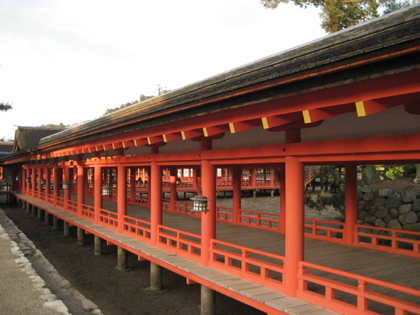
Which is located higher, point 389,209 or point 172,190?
point 172,190

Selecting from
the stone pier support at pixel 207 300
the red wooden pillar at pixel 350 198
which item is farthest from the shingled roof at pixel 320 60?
the red wooden pillar at pixel 350 198

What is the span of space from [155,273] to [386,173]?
47.9 ft

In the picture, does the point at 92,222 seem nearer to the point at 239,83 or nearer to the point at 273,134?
the point at 273,134

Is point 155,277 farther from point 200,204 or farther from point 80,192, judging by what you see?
point 80,192

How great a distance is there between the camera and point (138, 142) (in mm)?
9359

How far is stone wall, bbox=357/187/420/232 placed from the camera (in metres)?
12.8

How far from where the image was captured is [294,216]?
18.9 feet

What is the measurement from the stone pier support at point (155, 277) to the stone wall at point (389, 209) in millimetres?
8733

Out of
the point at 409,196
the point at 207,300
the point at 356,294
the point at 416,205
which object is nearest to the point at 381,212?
the point at 409,196

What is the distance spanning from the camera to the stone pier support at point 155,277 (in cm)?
931

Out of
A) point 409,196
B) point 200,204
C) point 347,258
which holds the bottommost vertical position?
point 347,258

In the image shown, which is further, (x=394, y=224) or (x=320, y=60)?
(x=394, y=224)

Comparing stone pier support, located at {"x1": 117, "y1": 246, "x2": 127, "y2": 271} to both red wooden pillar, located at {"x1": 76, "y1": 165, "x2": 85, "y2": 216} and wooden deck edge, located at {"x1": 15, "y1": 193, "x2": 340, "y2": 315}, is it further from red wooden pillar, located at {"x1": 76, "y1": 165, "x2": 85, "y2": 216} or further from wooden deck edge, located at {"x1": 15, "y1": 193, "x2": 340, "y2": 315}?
red wooden pillar, located at {"x1": 76, "y1": 165, "x2": 85, "y2": 216}

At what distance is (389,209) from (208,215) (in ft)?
29.7
